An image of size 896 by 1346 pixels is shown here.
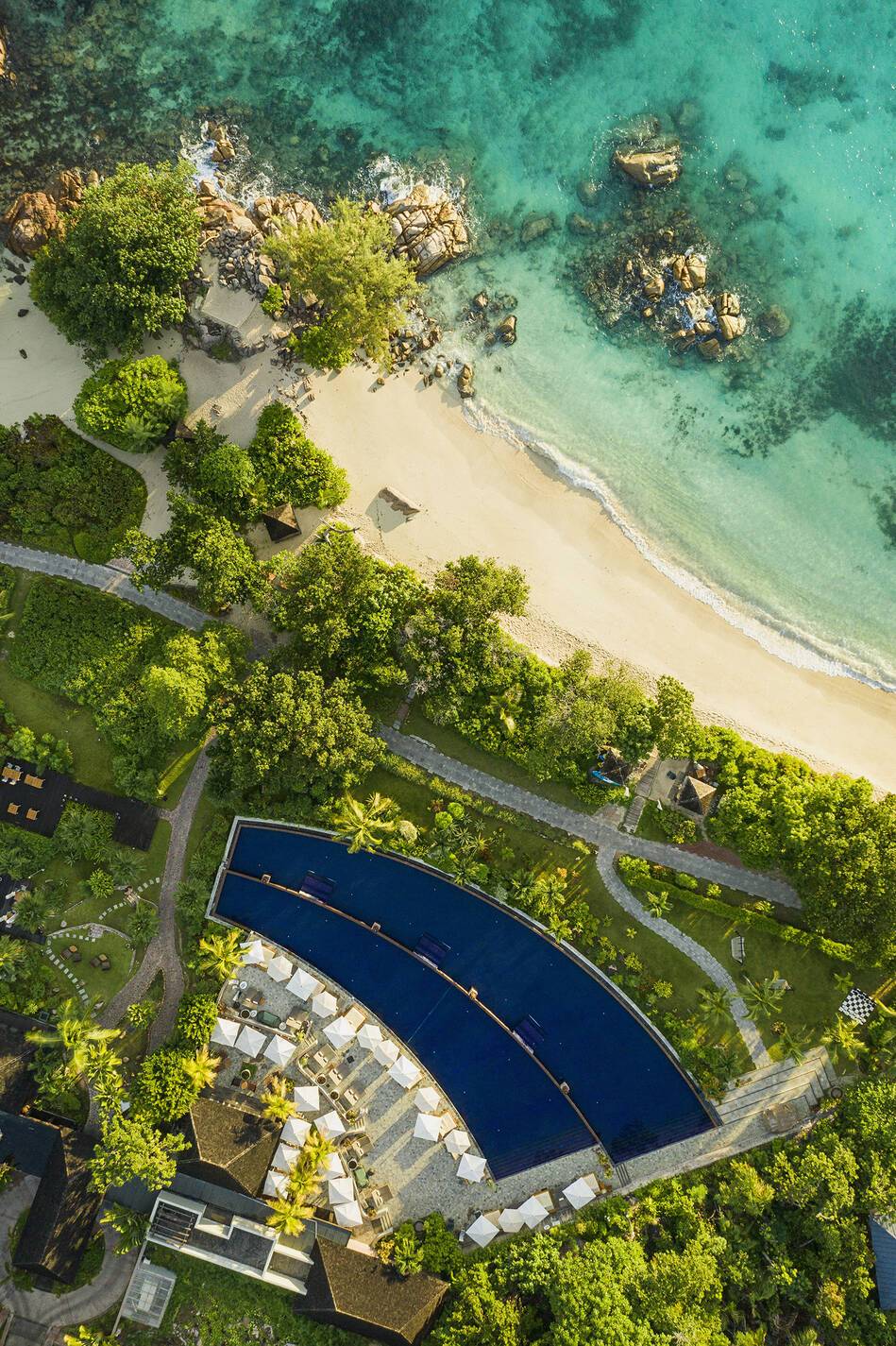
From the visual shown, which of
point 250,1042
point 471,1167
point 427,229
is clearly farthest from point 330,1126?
point 427,229

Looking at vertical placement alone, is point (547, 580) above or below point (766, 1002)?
above

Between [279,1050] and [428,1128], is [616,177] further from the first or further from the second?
[428,1128]

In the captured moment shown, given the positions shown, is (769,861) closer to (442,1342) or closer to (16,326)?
(442,1342)

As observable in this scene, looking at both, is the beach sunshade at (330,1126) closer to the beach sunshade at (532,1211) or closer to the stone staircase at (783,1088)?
the beach sunshade at (532,1211)

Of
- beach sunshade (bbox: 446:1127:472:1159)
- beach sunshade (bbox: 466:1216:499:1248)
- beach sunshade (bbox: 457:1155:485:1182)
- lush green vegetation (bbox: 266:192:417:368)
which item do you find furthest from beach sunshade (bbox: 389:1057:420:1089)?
lush green vegetation (bbox: 266:192:417:368)

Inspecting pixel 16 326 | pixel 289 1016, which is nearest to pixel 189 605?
pixel 16 326

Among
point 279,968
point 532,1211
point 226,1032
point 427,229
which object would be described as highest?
point 427,229

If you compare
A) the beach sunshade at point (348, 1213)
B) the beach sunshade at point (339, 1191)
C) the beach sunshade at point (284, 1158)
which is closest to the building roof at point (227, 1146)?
the beach sunshade at point (284, 1158)
